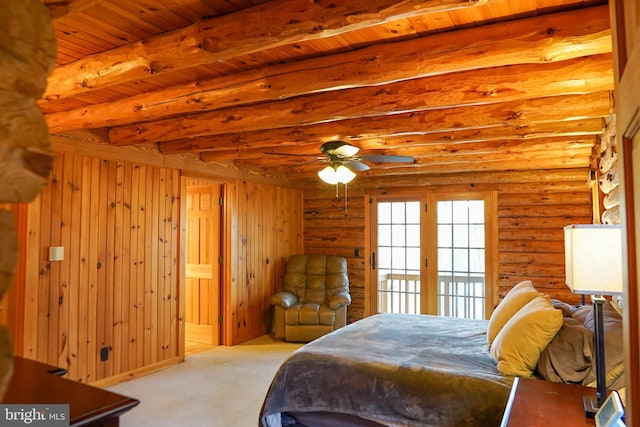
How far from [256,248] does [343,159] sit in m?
2.75

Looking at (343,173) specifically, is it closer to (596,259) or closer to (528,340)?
(528,340)

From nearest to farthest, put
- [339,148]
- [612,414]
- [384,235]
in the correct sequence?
[612,414] < [339,148] < [384,235]

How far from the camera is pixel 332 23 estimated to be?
175cm

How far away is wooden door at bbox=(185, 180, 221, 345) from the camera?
5430 mm

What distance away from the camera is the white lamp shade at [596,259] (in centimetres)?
168

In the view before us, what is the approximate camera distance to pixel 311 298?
588 cm

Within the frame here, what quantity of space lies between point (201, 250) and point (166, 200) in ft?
4.22

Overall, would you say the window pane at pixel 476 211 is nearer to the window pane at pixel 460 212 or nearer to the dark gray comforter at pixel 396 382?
the window pane at pixel 460 212

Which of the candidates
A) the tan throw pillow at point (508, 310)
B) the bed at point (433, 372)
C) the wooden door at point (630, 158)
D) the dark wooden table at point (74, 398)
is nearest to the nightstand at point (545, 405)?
the bed at point (433, 372)

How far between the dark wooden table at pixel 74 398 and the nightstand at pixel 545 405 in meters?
1.43

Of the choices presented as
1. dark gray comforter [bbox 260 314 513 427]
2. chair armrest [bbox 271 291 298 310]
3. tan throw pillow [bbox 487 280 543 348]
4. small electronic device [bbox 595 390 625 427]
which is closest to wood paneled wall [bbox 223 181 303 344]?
chair armrest [bbox 271 291 298 310]

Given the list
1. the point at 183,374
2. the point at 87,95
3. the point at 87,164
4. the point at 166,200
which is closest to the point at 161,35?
the point at 87,95

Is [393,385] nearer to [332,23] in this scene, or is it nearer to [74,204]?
[332,23]

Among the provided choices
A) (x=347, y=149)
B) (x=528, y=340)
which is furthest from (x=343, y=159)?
(x=528, y=340)
